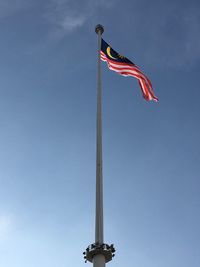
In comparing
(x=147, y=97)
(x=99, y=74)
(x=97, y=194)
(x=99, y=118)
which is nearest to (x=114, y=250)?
(x=97, y=194)

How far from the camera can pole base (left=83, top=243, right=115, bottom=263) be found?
14841 mm

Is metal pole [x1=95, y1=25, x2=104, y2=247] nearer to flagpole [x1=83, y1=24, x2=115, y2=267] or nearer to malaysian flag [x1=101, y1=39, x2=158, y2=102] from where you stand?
flagpole [x1=83, y1=24, x2=115, y2=267]

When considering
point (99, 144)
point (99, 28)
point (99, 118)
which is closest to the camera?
point (99, 144)

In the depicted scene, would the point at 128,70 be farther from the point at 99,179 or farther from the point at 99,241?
the point at 99,241

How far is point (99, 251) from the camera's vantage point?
14805mm

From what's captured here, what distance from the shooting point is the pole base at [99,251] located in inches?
584

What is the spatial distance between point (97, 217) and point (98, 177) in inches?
82.3

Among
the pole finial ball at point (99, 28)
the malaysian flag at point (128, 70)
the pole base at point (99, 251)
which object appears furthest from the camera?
the malaysian flag at point (128, 70)

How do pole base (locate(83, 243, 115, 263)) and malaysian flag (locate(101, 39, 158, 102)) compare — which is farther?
malaysian flag (locate(101, 39, 158, 102))

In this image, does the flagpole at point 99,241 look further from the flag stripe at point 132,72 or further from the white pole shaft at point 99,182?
the flag stripe at point 132,72

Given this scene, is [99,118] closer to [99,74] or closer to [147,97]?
[99,74]

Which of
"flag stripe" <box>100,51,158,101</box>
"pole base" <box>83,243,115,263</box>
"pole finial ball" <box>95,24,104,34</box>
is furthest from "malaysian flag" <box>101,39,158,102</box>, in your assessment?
"pole base" <box>83,243,115,263</box>

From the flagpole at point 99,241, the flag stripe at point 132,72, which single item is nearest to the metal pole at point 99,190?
the flagpole at point 99,241

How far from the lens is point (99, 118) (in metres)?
20.2
